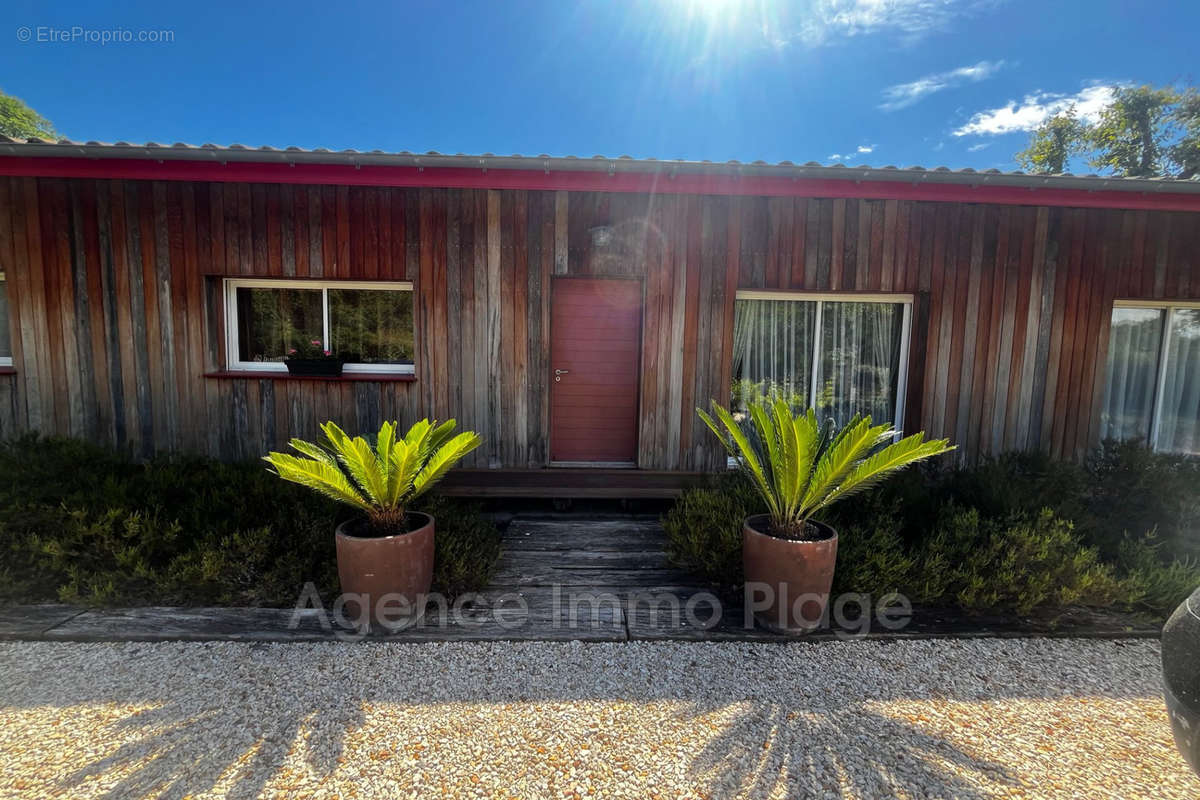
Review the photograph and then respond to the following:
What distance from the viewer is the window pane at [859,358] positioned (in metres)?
4.86

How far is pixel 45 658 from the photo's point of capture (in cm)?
242

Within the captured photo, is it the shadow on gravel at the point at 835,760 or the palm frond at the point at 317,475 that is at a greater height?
the palm frond at the point at 317,475

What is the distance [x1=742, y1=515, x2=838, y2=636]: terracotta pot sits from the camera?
2666mm

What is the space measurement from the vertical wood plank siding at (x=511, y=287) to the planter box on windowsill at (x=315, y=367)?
111 millimetres

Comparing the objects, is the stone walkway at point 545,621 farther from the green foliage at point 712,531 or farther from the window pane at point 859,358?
the window pane at point 859,358

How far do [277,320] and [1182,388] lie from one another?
885 centimetres

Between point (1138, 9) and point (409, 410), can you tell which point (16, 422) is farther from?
point (1138, 9)

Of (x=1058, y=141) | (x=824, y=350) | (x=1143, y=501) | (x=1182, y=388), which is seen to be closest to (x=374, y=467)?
(x=824, y=350)

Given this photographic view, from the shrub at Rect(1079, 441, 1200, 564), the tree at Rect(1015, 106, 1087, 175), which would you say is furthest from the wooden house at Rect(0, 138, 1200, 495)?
the tree at Rect(1015, 106, 1087, 175)

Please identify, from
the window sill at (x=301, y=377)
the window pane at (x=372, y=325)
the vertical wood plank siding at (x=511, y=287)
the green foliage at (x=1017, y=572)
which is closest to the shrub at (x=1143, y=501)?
the green foliage at (x=1017, y=572)

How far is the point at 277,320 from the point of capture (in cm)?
472

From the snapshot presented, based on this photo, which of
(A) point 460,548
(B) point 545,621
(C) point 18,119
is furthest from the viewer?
(C) point 18,119

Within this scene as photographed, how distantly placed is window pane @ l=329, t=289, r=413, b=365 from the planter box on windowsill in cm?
24

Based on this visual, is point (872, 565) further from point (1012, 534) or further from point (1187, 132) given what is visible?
point (1187, 132)
